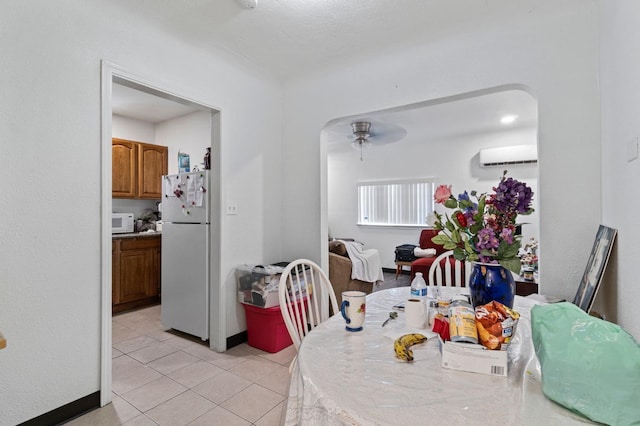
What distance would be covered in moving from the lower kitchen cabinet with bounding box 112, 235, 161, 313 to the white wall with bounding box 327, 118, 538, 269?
2.66 meters

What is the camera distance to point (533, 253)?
10.8 feet

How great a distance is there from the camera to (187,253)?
304 cm

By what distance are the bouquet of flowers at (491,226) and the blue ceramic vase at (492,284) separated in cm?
3

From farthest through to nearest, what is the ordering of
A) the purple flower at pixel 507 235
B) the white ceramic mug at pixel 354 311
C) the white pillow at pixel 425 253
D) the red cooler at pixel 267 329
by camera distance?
the white pillow at pixel 425 253 → the red cooler at pixel 267 329 → the white ceramic mug at pixel 354 311 → the purple flower at pixel 507 235

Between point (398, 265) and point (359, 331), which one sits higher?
point (359, 331)

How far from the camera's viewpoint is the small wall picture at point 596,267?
154 cm

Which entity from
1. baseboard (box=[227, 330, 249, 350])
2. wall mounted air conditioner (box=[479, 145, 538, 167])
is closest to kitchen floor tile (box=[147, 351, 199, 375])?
baseboard (box=[227, 330, 249, 350])

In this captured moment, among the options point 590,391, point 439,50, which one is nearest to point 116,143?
point 439,50

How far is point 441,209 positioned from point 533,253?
7.42 feet

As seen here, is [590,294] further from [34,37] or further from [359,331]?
[34,37]

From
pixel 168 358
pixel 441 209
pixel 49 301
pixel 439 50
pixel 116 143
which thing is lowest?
pixel 168 358

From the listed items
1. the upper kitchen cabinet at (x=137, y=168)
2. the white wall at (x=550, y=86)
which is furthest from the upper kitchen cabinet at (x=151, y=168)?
the white wall at (x=550, y=86)

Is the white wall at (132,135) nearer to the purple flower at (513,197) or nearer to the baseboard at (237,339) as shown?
the baseboard at (237,339)

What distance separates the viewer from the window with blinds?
5934 mm
